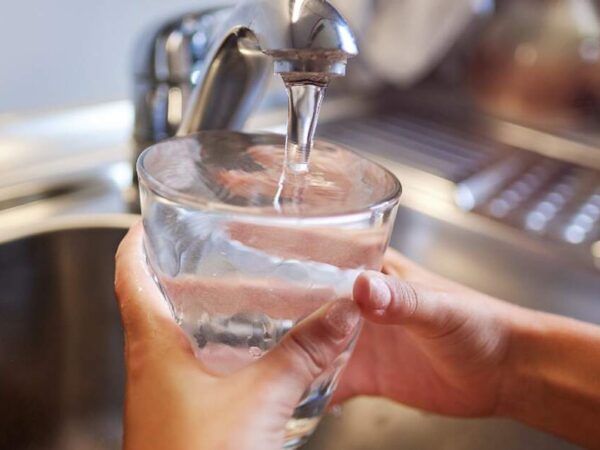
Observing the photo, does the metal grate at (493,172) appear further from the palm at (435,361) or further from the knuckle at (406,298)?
the knuckle at (406,298)

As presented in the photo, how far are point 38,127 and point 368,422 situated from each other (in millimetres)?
430

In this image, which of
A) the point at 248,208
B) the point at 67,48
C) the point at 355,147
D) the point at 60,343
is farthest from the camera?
the point at 355,147

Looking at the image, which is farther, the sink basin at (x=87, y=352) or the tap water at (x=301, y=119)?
the sink basin at (x=87, y=352)

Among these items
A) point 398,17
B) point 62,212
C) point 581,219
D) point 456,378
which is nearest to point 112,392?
point 62,212

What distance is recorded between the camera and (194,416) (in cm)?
33

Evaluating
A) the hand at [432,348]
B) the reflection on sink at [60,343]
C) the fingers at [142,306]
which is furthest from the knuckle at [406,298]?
the reflection on sink at [60,343]

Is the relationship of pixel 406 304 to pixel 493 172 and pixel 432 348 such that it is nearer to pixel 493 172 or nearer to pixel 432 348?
pixel 432 348

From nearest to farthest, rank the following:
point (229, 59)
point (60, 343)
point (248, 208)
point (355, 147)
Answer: point (248, 208), point (229, 59), point (60, 343), point (355, 147)

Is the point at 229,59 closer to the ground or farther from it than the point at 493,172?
farther from it

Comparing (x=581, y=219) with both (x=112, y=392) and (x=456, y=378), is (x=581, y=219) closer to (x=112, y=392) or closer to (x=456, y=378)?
(x=456, y=378)

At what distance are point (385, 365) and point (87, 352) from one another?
24cm

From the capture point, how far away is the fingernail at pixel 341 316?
0.34 m

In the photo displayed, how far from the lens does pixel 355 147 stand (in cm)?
87

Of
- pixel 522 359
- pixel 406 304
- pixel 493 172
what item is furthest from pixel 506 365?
pixel 493 172
